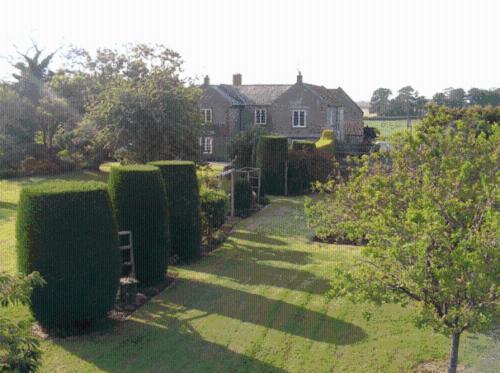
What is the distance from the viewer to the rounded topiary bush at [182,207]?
1384 centimetres

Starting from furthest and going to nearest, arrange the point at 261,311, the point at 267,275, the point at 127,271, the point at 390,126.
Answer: the point at 390,126, the point at 267,275, the point at 127,271, the point at 261,311

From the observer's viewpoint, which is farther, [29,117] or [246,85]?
[246,85]

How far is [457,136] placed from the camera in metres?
7.67

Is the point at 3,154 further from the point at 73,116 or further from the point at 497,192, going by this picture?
the point at 497,192

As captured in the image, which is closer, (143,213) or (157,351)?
(157,351)

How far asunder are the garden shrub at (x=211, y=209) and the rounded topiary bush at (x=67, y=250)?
264 inches

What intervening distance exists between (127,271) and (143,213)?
147 centimetres

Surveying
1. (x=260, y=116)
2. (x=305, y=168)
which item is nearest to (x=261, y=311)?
(x=305, y=168)

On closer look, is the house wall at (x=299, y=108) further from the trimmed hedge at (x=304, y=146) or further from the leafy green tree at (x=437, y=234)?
the leafy green tree at (x=437, y=234)

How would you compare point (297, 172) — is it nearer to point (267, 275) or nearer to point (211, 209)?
point (211, 209)

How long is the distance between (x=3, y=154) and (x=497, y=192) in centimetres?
3462

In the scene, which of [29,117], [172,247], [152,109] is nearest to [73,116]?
[29,117]

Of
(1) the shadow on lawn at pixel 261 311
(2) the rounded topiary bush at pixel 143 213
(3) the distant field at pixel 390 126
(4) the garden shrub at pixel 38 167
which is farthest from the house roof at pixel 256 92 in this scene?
(1) the shadow on lawn at pixel 261 311

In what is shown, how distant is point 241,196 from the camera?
21.9 m
